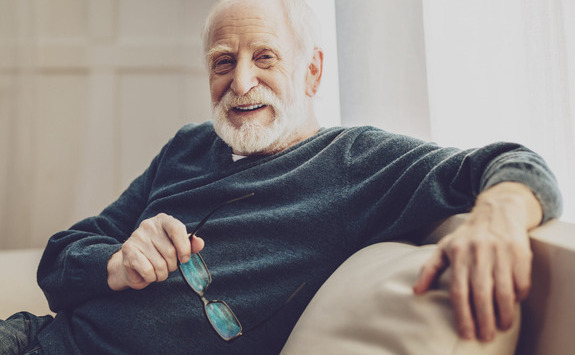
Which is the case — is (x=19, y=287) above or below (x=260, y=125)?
below

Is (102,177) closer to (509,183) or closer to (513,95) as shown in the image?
(513,95)

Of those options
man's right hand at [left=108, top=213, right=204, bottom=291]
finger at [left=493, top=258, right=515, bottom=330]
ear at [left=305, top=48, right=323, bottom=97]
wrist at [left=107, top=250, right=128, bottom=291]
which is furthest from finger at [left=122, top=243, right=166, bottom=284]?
ear at [left=305, top=48, right=323, bottom=97]

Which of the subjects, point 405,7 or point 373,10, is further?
point 373,10

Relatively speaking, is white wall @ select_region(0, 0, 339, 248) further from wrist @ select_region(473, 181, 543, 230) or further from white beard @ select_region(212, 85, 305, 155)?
wrist @ select_region(473, 181, 543, 230)

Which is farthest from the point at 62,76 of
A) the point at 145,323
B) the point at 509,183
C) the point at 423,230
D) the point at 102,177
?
the point at 509,183

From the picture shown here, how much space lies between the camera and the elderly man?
585mm

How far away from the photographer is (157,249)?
87 cm

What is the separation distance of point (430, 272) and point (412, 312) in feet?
0.16

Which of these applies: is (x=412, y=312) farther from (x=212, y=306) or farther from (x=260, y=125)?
(x=260, y=125)

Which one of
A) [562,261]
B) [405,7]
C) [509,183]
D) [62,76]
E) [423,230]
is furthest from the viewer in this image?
[62,76]

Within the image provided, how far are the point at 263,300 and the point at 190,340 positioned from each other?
0.53 feet

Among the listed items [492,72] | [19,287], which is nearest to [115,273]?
[19,287]

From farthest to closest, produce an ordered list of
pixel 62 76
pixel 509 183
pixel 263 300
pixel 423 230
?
pixel 62 76 < pixel 263 300 < pixel 423 230 < pixel 509 183

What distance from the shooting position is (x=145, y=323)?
0.96 m
